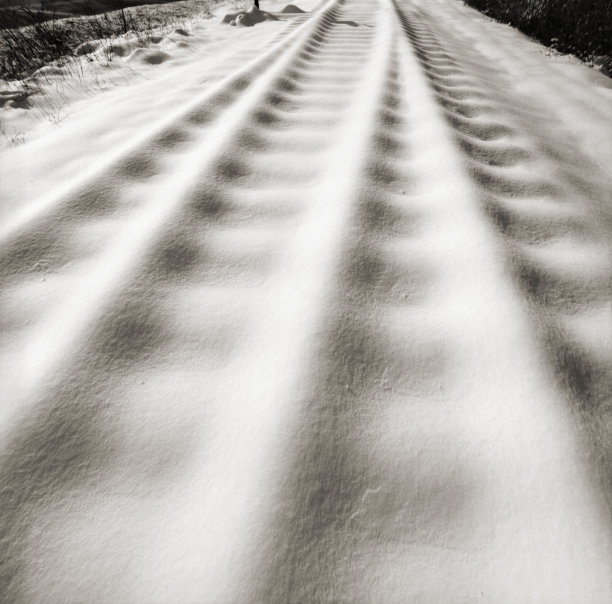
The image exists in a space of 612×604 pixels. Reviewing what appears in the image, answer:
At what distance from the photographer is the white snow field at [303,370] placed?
578 millimetres

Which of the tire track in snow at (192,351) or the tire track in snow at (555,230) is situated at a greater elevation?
the tire track in snow at (192,351)

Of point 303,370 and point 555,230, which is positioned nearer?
point 303,370

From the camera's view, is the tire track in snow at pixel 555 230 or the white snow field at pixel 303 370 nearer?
the white snow field at pixel 303 370

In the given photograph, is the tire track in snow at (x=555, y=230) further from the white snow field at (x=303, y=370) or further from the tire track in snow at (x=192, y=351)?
the tire track in snow at (x=192, y=351)

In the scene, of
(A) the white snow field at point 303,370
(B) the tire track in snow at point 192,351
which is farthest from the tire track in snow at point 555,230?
(B) the tire track in snow at point 192,351

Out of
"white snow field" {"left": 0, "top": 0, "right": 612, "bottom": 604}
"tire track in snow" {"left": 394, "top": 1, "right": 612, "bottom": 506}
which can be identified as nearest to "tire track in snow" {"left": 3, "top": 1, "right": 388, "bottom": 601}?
"white snow field" {"left": 0, "top": 0, "right": 612, "bottom": 604}

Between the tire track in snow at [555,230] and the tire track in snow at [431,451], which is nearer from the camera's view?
the tire track in snow at [431,451]

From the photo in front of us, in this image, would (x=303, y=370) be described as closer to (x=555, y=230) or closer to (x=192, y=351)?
(x=192, y=351)

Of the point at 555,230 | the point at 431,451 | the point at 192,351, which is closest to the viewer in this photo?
the point at 431,451

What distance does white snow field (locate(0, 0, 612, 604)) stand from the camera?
0.58 meters

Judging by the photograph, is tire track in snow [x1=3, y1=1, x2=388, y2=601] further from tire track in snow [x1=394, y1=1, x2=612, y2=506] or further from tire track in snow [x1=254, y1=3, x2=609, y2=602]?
tire track in snow [x1=394, y1=1, x2=612, y2=506]

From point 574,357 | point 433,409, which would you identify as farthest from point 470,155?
point 433,409

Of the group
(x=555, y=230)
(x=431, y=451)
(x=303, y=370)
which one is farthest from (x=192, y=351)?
(x=555, y=230)

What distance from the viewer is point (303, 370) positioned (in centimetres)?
78
